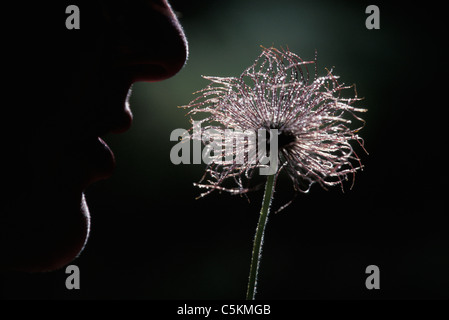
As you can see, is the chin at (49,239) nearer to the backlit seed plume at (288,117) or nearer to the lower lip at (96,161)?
the lower lip at (96,161)

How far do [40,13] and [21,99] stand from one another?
8 cm

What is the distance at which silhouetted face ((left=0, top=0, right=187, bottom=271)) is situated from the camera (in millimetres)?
394

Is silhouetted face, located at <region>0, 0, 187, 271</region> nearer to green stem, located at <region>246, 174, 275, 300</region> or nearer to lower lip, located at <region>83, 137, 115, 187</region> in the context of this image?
lower lip, located at <region>83, 137, 115, 187</region>

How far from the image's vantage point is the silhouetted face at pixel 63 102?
394 mm

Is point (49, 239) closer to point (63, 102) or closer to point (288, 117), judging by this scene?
point (63, 102)

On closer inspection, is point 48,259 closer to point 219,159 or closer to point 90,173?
point 90,173

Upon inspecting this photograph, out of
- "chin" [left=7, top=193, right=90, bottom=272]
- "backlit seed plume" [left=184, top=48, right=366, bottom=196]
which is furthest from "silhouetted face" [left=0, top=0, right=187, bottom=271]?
"backlit seed plume" [left=184, top=48, right=366, bottom=196]

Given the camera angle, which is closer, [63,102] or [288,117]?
[63,102]

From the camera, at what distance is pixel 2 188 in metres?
0.40

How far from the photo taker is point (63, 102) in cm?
41

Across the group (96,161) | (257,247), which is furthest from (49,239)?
(257,247)

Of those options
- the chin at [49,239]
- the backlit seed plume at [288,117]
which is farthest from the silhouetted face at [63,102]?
the backlit seed plume at [288,117]

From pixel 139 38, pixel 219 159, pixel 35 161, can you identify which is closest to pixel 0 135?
pixel 35 161

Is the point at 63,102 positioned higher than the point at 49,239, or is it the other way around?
the point at 63,102
